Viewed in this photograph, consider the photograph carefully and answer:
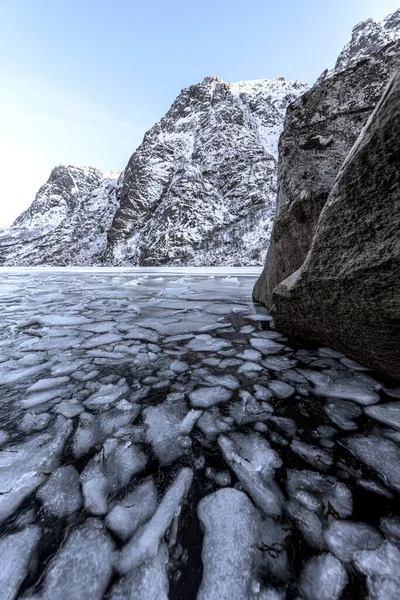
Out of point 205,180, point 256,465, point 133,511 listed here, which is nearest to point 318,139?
point 256,465

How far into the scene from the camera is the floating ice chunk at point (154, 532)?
0.59 meters

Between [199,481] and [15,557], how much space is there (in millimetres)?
492

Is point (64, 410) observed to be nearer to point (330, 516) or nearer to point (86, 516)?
point (86, 516)

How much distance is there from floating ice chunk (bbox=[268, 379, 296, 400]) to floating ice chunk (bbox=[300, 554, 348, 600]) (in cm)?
69

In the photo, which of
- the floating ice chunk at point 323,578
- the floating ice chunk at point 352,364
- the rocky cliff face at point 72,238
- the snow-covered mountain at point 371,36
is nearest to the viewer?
the floating ice chunk at point 323,578

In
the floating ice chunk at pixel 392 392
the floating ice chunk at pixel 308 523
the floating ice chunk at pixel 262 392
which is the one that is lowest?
the floating ice chunk at pixel 262 392

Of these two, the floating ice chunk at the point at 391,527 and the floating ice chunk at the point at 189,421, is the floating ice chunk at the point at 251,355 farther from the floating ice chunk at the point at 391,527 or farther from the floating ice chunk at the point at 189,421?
the floating ice chunk at the point at 391,527

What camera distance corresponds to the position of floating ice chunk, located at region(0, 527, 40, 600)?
0.54 m

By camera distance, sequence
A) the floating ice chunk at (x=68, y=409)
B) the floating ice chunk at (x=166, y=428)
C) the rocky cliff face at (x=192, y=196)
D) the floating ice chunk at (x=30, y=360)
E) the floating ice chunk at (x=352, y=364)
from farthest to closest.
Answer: the rocky cliff face at (x=192, y=196)
the floating ice chunk at (x=30, y=360)
the floating ice chunk at (x=352, y=364)
the floating ice chunk at (x=68, y=409)
the floating ice chunk at (x=166, y=428)

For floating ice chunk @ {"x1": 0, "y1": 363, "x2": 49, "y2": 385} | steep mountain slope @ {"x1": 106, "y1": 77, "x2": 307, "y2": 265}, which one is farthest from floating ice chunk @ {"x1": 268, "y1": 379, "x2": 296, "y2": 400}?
steep mountain slope @ {"x1": 106, "y1": 77, "x2": 307, "y2": 265}

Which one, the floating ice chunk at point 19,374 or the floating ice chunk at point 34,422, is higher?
the floating ice chunk at point 34,422

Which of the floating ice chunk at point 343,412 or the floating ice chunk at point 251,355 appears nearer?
the floating ice chunk at point 343,412

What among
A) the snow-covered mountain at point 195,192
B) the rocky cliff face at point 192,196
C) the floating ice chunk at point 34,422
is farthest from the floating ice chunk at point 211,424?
the rocky cliff face at point 192,196

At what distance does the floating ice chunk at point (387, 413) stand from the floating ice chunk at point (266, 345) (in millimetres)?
748
